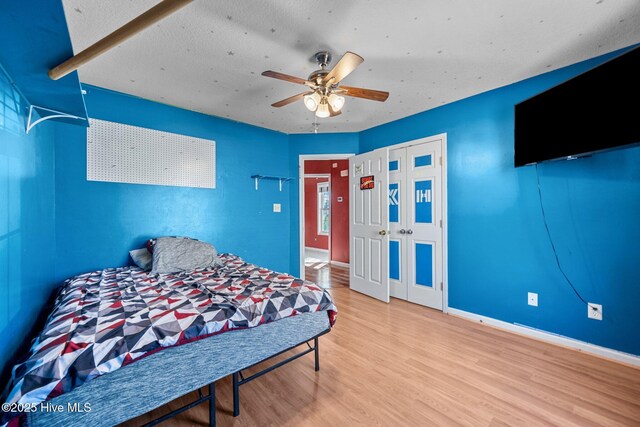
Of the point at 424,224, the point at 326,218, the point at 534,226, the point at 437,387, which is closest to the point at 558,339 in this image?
the point at 534,226

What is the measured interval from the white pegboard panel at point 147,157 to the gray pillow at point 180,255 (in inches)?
32.8

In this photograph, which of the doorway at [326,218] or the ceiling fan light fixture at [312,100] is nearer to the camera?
the ceiling fan light fixture at [312,100]

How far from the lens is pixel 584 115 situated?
1940mm

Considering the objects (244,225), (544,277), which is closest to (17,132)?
(244,225)

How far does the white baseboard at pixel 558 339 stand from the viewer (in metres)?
2.10

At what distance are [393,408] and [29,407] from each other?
1756 mm

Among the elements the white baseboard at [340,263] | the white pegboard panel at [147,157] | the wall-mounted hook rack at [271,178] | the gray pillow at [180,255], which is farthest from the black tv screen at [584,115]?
the white baseboard at [340,263]

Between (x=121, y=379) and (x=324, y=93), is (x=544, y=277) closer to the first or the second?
(x=324, y=93)

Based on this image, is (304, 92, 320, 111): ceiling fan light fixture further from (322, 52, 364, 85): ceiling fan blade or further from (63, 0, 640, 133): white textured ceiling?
(63, 0, 640, 133): white textured ceiling

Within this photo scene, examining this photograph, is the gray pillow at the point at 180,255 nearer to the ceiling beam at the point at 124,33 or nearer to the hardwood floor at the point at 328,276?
the ceiling beam at the point at 124,33

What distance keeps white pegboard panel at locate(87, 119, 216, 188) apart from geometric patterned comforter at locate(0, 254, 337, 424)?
41.3 inches

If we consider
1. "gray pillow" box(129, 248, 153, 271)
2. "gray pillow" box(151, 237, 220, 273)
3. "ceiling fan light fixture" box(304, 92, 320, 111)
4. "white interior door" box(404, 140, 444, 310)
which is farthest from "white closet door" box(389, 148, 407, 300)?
"gray pillow" box(129, 248, 153, 271)

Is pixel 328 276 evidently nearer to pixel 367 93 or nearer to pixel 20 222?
pixel 367 93

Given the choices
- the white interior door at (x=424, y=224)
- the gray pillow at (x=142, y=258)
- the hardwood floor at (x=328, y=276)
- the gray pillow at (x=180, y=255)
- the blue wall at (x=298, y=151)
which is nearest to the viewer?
the gray pillow at (x=180, y=255)
